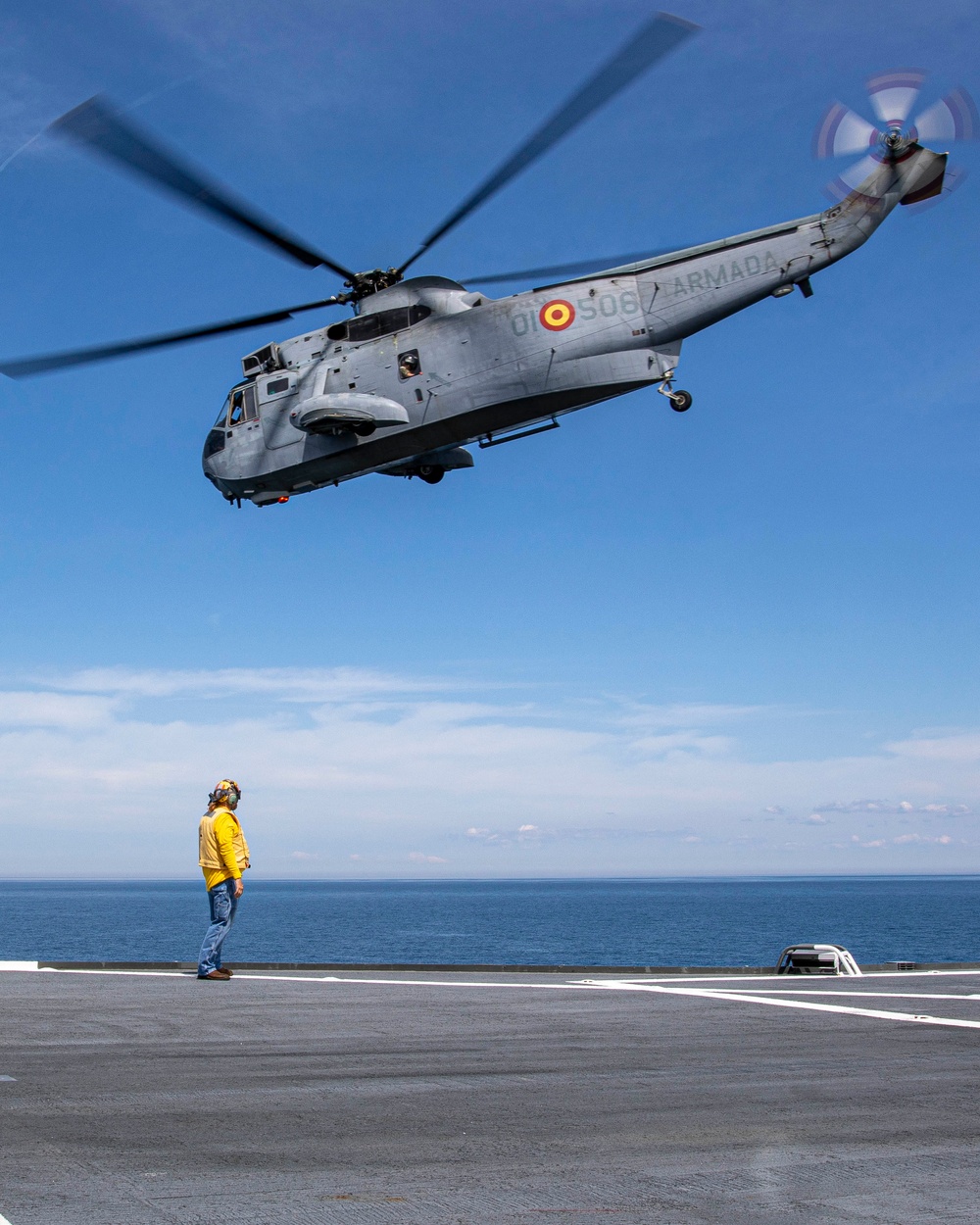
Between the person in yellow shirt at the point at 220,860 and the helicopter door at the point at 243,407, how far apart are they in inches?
465

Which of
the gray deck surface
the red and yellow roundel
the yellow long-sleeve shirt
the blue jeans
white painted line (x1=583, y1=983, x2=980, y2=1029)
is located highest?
the red and yellow roundel

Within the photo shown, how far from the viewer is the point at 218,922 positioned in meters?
13.9

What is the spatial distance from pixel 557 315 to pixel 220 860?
1250cm

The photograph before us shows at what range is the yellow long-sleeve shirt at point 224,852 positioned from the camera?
14.1 m

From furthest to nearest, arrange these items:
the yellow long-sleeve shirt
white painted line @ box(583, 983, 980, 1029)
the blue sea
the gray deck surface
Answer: the blue sea → the yellow long-sleeve shirt → white painted line @ box(583, 983, 980, 1029) → the gray deck surface

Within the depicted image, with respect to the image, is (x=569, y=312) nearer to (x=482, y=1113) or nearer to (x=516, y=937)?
(x=482, y=1113)

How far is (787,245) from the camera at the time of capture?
846 inches

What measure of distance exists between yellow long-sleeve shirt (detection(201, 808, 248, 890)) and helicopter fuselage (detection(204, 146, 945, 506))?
10.1 m

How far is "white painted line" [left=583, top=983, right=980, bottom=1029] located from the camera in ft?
33.2

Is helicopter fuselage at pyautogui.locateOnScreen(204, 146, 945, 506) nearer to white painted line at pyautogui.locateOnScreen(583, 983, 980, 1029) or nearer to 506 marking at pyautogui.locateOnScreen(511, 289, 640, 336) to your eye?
506 marking at pyautogui.locateOnScreen(511, 289, 640, 336)

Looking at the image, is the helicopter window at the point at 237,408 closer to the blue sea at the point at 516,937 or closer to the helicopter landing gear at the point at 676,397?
the helicopter landing gear at the point at 676,397

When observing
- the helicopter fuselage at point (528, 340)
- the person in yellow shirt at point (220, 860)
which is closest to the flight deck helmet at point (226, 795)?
the person in yellow shirt at point (220, 860)

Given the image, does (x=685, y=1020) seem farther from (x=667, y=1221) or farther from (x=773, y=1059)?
(x=667, y=1221)

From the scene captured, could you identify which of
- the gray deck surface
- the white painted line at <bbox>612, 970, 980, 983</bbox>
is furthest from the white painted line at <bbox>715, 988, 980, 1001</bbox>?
the white painted line at <bbox>612, 970, 980, 983</bbox>
